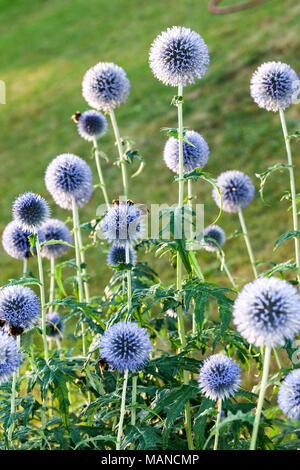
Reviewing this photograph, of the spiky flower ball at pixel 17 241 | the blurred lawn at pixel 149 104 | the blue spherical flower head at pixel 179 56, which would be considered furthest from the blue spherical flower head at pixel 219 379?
the blurred lawn at pixel 149 104

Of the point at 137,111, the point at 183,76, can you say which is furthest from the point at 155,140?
the point at 183,76

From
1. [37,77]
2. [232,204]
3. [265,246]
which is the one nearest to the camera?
[232,204]

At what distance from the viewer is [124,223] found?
2348 millimetres

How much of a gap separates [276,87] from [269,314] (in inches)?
66.6

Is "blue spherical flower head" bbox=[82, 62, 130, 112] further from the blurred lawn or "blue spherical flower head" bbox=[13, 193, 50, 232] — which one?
the blurred lawn

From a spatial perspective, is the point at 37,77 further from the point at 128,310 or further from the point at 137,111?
the point at 128,310

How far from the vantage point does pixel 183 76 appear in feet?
8.63

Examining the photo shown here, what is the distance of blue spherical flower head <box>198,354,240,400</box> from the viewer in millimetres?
2084

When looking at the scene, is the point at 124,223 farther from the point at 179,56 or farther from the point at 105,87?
the point at 105,87

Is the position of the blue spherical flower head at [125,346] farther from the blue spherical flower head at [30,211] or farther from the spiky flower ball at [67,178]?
the spiky flower ball at [67,178]

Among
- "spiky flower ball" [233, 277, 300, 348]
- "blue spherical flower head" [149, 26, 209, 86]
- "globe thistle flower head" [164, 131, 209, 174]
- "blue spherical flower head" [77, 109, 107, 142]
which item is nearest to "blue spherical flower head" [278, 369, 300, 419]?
"spiky flower ball" [233, 277, 300, 348]

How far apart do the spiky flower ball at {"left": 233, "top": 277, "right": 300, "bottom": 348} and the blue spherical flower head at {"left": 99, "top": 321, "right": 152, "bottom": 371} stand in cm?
57

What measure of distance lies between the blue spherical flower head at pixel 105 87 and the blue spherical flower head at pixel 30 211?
3.32ft

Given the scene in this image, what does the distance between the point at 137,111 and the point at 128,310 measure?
8481 millimetres
